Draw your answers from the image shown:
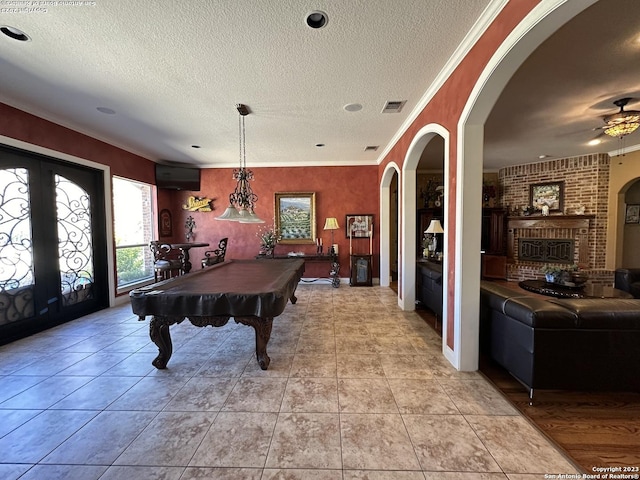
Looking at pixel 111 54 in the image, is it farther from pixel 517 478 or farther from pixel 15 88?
pixel 517 478

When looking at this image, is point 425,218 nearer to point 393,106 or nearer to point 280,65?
point 393,106

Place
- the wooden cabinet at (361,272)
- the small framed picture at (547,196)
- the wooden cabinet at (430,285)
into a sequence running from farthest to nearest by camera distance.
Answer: the small framed picture at (547,196), the wooden cabinet at (361,272), the wooden cabinet at (430,285)

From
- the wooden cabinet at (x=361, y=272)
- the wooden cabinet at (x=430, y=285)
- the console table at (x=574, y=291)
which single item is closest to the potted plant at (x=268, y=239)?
the wooden cabinet at (x=361, y=272)

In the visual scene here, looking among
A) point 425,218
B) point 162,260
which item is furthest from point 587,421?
point 162,260

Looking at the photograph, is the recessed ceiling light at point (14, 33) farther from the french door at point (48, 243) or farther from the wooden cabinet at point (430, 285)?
the wooden cabinet at point (430, 285)

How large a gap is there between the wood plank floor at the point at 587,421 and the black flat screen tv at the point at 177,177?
21.6ft

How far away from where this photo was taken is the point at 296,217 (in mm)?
6363

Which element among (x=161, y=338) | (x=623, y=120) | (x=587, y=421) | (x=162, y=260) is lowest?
(x=587, y=421)

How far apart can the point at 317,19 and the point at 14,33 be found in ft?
7.79

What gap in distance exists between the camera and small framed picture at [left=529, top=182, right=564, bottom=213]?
612 centimetres

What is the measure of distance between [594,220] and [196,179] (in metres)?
9.13

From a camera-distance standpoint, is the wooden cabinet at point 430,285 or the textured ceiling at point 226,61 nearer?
the textured ceiling at point 226,61

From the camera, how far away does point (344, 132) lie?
Result: 429 cm

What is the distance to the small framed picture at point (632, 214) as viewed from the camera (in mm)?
5613
